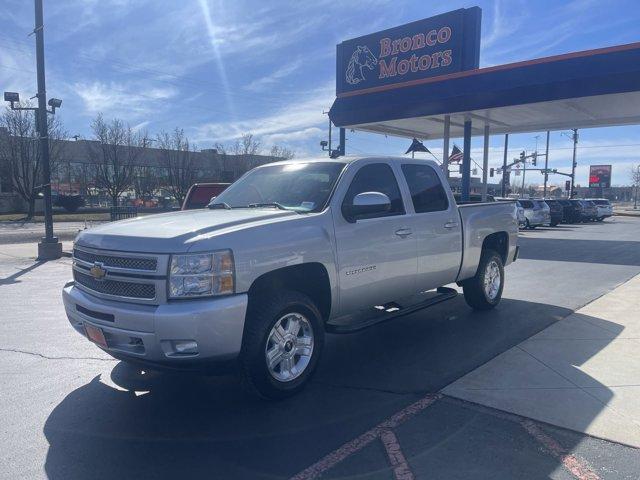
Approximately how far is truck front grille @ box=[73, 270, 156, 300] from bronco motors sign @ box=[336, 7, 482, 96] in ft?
57.7

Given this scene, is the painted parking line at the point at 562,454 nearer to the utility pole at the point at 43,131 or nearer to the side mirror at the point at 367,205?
the side mirror at the point at 367,205

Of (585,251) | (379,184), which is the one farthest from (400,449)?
(585,251)

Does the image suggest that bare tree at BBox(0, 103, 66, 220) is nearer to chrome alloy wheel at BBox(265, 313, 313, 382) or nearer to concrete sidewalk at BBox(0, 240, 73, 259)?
concrete sidewalk at BBox(0, 240, 73, 259)

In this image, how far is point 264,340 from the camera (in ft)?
13.4

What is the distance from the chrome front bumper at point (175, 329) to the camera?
3.68 metres

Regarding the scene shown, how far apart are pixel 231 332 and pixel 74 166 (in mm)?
52112

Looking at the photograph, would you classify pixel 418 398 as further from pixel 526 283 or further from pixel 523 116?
pixel 523 116

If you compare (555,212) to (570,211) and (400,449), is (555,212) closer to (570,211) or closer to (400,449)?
(570,211)

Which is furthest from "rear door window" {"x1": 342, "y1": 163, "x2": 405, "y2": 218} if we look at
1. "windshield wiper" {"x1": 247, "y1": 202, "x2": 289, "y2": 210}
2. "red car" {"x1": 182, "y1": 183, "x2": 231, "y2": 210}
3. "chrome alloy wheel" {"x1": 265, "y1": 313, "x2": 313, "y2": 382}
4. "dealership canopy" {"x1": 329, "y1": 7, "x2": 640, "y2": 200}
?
"dealership canopy" {"x1": 329, "y1": 7, "x2": 640, "y2": 200}

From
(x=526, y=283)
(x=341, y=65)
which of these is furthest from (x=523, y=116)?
(x=526, y=283)

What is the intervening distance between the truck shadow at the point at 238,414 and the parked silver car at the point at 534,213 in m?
24.7

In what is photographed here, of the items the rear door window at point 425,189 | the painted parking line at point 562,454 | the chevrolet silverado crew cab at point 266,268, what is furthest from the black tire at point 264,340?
the rear door window at point 425,189

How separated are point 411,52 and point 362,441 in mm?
19336

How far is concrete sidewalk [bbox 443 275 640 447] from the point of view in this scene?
4059 millimetres
